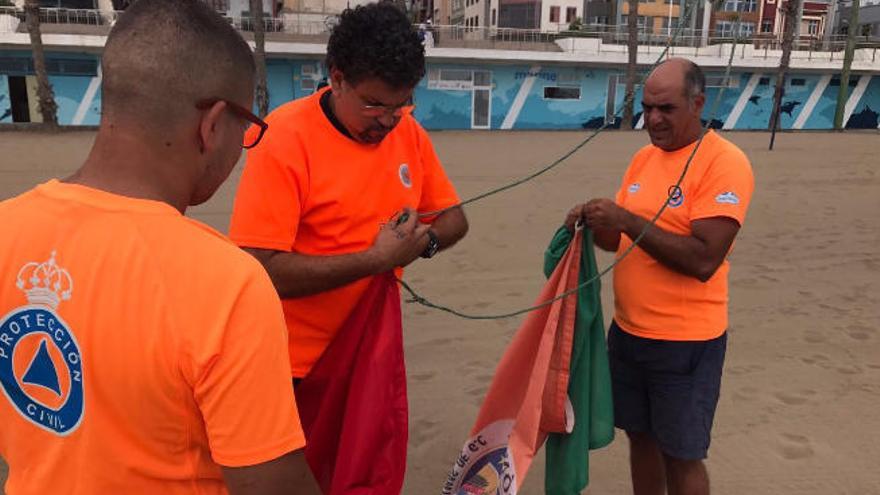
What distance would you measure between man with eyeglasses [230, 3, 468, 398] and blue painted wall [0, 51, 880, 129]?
25.7 m

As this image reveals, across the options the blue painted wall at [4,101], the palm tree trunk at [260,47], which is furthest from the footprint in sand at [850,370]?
the blue painted wall at [4,101]

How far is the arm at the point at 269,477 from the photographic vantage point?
3.76 feet

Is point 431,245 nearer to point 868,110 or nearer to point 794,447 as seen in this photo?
point 794,447

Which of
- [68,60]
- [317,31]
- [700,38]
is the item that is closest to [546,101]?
[700,38]

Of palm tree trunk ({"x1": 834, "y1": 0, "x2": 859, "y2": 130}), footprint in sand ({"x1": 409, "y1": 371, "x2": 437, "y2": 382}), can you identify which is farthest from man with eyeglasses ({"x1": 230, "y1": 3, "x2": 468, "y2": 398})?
palm tree trunk ({"x1": 834, "y1": 0, "x2": 859, "y2": 130})

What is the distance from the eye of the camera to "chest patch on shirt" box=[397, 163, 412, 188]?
2.29 m

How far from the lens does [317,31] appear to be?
1161 inches

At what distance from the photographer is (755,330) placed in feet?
18.0

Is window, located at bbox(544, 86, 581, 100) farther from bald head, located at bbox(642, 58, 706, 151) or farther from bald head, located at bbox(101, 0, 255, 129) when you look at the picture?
bald head, located at bbox(101, 0, 255, 129)

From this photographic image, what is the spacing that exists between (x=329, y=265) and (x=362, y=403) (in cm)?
44

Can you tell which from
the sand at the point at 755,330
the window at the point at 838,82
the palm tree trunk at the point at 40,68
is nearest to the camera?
the sand at the point at 755,330

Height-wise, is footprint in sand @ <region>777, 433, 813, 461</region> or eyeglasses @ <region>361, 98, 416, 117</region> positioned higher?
eyeglasses @ <region>361, 98, 416, 117</region>

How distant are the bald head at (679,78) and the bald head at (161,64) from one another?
181 centimetres

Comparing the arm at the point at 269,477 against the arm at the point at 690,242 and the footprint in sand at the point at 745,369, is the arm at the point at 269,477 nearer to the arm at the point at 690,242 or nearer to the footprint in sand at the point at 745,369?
the arm at the point at 690,242
